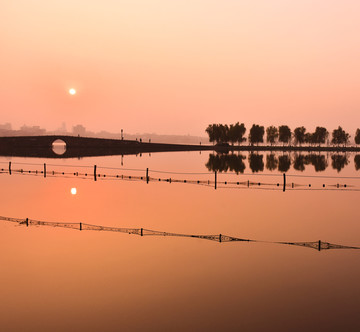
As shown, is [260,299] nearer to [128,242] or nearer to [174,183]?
→ [128,242]

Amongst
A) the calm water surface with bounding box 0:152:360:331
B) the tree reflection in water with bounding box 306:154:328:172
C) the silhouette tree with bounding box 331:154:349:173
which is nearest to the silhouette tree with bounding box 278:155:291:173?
the tree reflection in water with bounding box 306:154:328:172

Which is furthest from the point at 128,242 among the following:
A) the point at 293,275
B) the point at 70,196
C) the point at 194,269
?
the point at 70,196

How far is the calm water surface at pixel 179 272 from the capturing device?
15.3 m

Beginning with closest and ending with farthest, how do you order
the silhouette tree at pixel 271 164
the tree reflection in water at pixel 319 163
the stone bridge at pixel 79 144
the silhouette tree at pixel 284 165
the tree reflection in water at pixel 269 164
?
the tree reflection in water at pixel 269 164
the silhouette tree at pixel 284 165
the silhouette tree at pixel 271 164
the tree reflection in water at pixel 319 163
the stone bridge at pixel 79 144

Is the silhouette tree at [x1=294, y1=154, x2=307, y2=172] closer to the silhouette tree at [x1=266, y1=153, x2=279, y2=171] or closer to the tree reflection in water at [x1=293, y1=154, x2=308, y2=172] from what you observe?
the tree reflection in water at [x1=293, y1=154, x2=308, y2=172]

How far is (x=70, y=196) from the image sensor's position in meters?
42.9

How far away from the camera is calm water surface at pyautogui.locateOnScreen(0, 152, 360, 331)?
50.3 feet

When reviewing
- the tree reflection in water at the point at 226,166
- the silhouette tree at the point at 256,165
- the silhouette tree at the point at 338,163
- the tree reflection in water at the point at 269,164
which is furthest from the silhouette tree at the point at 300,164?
the tree reflection in water at the point at 226,166

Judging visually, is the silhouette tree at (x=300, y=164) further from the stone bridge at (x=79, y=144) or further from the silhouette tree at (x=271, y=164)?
the stone bridge at (x=79, y=144)

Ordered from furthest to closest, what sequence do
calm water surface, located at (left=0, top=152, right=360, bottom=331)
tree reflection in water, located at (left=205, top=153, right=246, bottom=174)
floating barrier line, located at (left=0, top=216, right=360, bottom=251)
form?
tree reflection in water, located at (left=205, top=153, right=246, bottom=174), floating barrier line, located at (left=0, top=216, right=360, bottom=251), calm water surface, located at (left=0, top=152, right=360, bottom=331)

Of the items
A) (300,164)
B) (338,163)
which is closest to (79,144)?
(300,164)

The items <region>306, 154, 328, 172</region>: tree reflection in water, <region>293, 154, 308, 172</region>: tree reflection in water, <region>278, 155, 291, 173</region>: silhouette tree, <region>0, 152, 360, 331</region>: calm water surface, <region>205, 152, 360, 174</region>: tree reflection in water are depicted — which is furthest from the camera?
<region>306, 154, 328, 172</region>: tree reflection in water

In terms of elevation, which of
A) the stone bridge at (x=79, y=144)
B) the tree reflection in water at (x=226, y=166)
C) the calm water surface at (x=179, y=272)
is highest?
the stone bridge at (x=79, y=144)

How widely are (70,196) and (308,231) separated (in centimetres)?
2531
